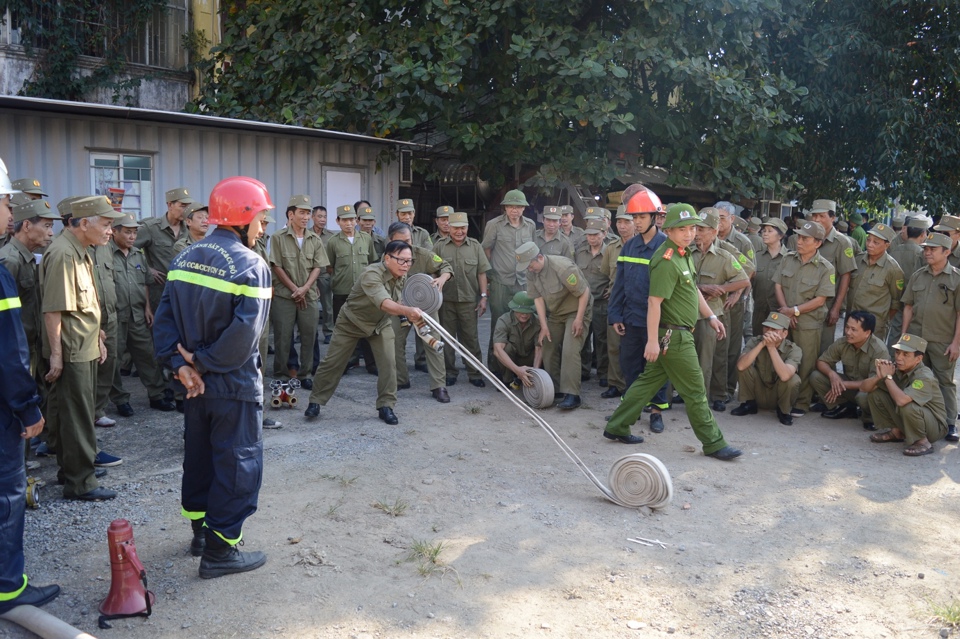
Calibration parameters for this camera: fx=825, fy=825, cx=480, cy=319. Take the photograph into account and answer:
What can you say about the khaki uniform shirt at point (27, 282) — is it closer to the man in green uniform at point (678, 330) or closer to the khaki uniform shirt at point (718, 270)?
the man in green uniform at point (678, 330)

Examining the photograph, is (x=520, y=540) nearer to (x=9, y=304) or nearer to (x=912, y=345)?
(x=9, y=304)

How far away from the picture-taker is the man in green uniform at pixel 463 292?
29.7 ft

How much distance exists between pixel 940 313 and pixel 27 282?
7.60 metres

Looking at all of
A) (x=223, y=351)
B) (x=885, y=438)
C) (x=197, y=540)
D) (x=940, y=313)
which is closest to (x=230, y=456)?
(x=223, y=351)

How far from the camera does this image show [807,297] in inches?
313

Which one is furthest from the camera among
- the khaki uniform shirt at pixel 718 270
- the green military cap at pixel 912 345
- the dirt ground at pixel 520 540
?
the khaki uniform shirt at pixel 718 270

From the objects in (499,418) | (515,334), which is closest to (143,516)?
(499,418)

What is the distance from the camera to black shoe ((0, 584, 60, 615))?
3740 mm

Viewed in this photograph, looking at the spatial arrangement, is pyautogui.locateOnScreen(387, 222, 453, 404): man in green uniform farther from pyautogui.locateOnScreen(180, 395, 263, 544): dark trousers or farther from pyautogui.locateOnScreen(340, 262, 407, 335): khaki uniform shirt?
pyautogui.locateOnScreen(180, 395, 263, 544): dark trousers

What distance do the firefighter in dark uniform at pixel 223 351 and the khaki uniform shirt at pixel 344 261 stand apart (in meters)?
5.17

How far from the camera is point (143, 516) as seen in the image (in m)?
5.02

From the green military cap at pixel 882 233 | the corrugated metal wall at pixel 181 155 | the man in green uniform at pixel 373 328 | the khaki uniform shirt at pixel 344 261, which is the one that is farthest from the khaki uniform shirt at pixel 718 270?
the corrugated metal wall at pixel 181 155

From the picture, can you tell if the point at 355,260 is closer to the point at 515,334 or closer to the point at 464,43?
the point at 515,334

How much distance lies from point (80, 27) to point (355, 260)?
29.9 ft
